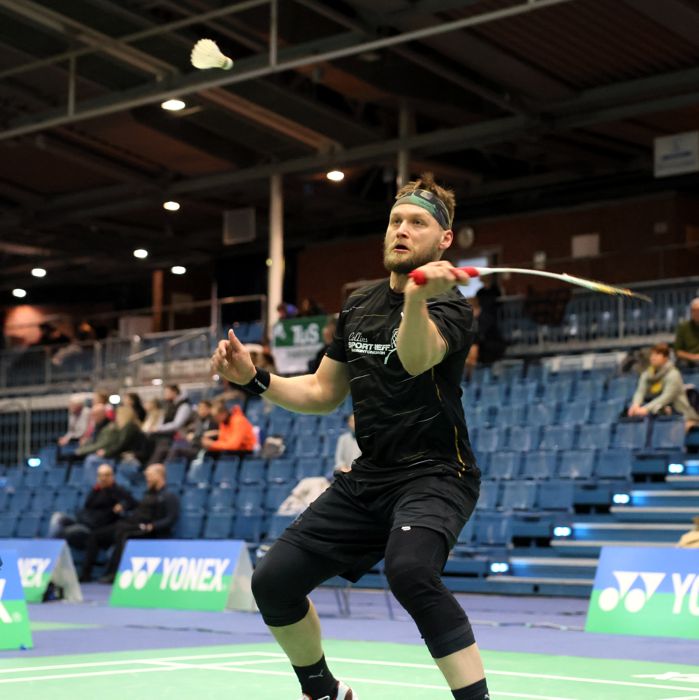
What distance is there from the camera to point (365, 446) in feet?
16.8

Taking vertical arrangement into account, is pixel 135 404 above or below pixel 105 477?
above

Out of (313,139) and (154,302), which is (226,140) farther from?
(154,302)

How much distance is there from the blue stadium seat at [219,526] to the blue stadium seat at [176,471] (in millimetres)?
1592

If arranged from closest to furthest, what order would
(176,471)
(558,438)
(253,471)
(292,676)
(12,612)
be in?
(292,676), (12,612), (558,438), (253,471), (176,471)

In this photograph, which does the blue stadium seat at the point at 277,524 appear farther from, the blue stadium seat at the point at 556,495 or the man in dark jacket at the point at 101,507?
the blue stadium seat at the point at 556,495

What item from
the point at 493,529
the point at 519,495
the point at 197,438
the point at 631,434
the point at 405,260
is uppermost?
the point at 405,260

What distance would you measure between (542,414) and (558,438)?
88 cm

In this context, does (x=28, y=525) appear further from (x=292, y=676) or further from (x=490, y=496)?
(x=292, y=676)

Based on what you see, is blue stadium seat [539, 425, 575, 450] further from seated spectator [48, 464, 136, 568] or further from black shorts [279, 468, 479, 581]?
black shorts [279, 468, 479, 581]

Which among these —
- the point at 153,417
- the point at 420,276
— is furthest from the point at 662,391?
the point at 420,276

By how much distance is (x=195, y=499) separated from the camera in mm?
18766

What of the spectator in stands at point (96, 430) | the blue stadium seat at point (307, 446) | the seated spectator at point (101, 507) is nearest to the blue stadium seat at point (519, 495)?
the blue stadium seat at point (307, 446)

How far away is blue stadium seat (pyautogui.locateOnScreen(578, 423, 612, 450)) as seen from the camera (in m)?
16.6

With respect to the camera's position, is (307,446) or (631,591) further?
(307,446)
